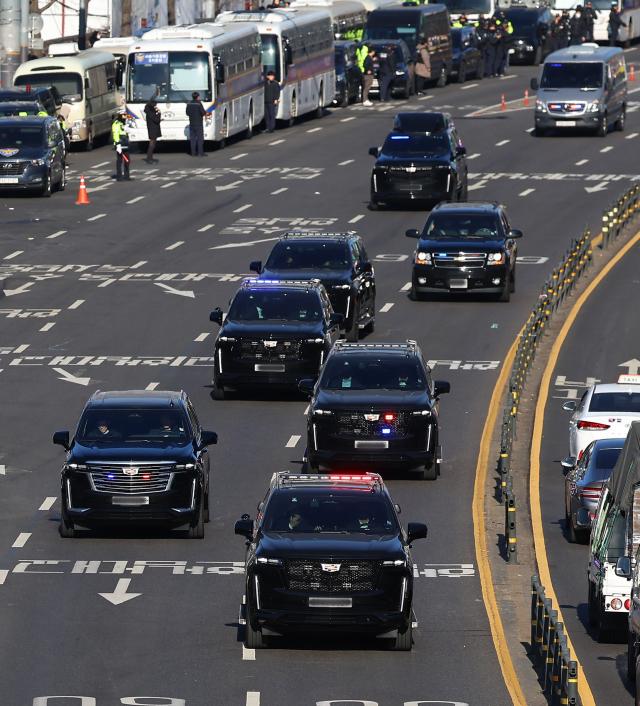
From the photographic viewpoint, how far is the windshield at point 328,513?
20.4 metres

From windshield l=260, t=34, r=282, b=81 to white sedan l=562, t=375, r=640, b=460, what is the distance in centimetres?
4255

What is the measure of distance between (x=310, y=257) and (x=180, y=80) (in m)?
25.3

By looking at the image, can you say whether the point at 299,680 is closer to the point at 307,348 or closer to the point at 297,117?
the point at 307,348

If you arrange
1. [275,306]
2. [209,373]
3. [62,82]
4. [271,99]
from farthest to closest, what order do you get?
[271,99] < [62,82] < [209,373] < [275,306]

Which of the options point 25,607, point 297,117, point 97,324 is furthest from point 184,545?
point 297,117

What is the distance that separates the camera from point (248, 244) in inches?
1925

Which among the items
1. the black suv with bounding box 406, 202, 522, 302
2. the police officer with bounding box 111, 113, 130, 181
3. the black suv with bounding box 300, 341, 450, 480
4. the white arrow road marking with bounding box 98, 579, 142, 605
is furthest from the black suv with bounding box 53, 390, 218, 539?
the police officer with bounding box 111, 113, 130, 181

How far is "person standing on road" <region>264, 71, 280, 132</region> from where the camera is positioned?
6756 cm

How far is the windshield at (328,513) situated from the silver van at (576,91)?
45966 millimetres

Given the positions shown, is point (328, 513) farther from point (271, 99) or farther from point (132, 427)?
point (271, 99)

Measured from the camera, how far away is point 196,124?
61.9 meters

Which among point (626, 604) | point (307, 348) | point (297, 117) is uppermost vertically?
point (626, 604)

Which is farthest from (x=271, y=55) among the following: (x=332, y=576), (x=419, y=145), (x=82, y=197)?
(x=332, y=576)

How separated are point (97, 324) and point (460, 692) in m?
22.2
